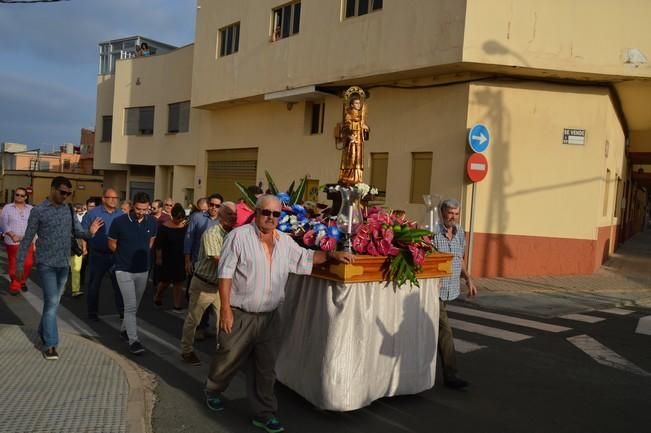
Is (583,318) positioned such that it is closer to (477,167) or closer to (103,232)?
(477,167)

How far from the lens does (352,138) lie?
5.86 m

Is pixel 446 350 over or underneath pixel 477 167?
underneath

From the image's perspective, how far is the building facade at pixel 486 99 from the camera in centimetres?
1172

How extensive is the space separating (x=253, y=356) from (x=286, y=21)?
14789mm

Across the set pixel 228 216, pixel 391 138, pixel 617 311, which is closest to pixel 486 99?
pixel 391 138

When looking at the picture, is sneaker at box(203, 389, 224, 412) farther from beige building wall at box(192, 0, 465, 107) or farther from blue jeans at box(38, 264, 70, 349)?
beige building wall at box(192, 0, 465, 107)

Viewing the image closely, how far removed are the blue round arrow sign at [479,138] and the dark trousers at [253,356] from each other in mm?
8738

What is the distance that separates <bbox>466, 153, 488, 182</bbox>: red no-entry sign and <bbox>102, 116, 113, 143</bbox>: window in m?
23.3

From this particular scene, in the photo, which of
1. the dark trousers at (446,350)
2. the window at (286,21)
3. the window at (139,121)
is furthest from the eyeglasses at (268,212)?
the window at (139,121)

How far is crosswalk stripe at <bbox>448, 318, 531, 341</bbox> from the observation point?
288 inches

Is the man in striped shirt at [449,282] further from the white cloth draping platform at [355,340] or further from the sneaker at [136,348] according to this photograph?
the sneaker at [136,348]

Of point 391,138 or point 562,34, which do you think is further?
point 391,138

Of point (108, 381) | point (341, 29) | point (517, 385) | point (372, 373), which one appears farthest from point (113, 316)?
point (341, 29)

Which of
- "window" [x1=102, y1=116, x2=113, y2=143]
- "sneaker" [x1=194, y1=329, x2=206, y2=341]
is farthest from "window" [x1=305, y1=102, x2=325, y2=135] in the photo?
"window" [x1=102, y1=116, x2=113, y2=143]
